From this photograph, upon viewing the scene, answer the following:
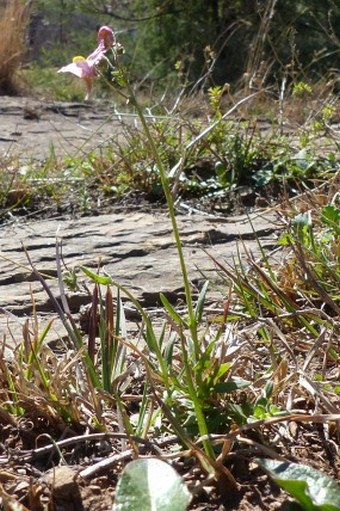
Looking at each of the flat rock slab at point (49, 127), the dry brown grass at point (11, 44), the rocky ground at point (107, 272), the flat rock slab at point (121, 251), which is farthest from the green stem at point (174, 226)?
the dry brown grass at point (11, 44)

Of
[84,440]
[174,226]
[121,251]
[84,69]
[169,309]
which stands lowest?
[121,251]

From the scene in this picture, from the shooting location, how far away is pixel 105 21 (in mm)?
10531

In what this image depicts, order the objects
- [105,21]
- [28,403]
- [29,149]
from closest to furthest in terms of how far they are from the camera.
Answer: [28,403], [29,149], [105,21]

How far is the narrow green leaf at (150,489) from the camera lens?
1.07 metres

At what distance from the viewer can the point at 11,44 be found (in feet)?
26.7

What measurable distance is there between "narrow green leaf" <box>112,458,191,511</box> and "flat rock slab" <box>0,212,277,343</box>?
813mm

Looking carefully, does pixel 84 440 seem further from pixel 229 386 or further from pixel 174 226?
pixel 174 226

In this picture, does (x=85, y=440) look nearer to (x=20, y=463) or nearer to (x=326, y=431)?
(x=20, y=463)

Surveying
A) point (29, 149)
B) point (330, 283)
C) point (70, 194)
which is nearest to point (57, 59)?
point (29, 149)

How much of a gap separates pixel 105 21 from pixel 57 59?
1247 mm

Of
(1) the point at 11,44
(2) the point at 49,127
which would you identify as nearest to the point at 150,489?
(2) the point at 49,127

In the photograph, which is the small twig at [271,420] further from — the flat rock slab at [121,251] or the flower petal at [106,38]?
the flat rock slab at [121,251]

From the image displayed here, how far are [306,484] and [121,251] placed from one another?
1.70 m

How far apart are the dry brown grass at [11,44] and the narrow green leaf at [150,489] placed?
23.5 feet
